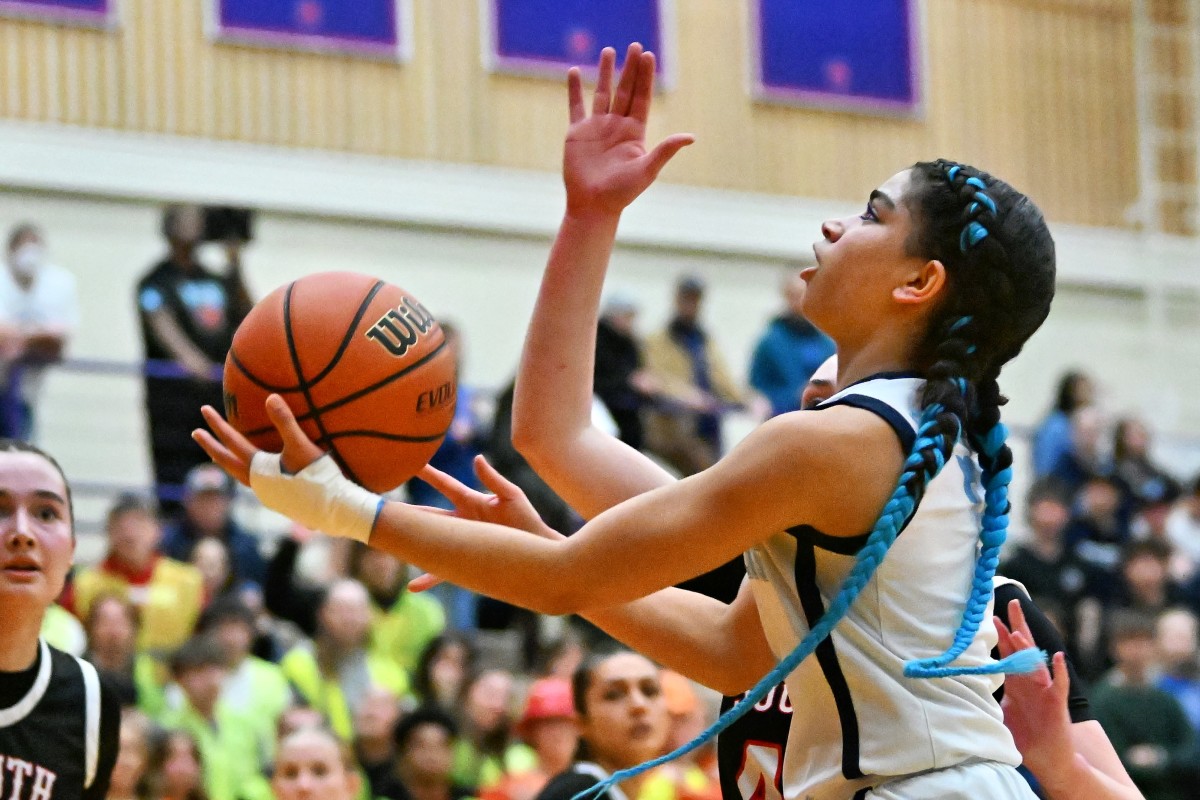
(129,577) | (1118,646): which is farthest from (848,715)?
(1118,646)

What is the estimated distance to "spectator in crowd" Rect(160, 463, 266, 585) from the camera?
838cm

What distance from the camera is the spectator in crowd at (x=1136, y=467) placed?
1143 cm

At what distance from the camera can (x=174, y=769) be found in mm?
6504

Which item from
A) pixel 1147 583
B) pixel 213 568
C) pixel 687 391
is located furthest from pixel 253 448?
pixel 1147 583

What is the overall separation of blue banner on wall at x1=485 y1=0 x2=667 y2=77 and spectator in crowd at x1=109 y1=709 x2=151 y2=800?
7751mm

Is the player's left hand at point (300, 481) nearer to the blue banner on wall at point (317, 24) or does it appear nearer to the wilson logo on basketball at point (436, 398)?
the wilson logo on basketball at point (436, 398)

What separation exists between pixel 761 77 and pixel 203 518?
704 centimetres

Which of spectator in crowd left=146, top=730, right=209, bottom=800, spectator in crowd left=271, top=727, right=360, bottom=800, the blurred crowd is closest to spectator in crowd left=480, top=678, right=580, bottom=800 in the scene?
the blurred crowd

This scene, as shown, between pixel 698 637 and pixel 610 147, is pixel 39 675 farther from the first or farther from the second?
pixel 610 147

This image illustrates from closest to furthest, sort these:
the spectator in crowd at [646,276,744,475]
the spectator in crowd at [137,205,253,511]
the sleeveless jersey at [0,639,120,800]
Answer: the sleeveless jersey at [0,639,120,800] < the spectator in crowd at [137,205,253,511] < the spectator in crowd at [646,276,744,475]

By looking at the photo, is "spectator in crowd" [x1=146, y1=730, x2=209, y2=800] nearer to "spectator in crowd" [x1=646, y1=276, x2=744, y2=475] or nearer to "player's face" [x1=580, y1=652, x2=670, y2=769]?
"player's face" [x1=580, y1=652, x2=670, y2=769]

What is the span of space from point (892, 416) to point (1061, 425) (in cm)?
938

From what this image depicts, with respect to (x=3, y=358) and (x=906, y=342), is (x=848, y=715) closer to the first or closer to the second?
(x=906, y=342)

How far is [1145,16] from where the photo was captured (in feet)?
50.0
